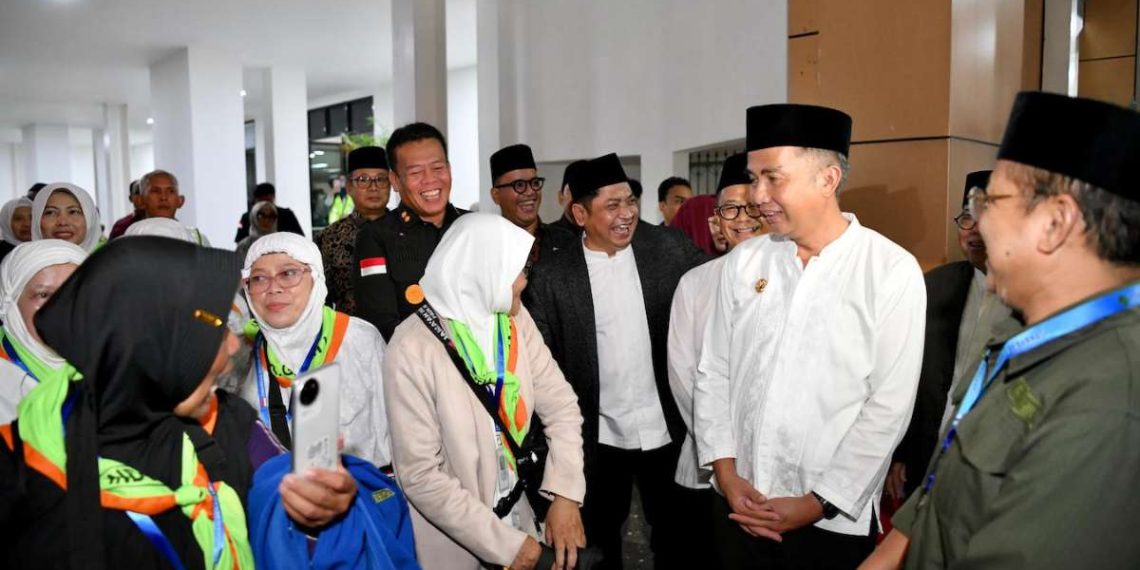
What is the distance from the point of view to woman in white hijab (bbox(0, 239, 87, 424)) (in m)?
2.18

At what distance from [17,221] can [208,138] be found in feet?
19.3

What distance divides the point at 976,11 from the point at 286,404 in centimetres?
311

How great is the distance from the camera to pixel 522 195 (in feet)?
11.9

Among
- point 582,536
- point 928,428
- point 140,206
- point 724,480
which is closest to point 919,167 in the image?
point 928,428

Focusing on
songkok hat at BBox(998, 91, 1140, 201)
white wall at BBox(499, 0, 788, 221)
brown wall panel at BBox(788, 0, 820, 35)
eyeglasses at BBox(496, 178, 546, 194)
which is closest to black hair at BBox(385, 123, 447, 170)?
eyeglasses at BBox(496, 178, 546, 194)

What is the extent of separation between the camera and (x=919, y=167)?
3.12 meters

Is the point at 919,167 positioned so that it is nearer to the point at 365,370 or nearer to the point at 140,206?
the point at 365,370

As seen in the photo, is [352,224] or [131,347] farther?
[352,224]

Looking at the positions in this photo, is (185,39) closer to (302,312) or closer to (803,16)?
(803,16)

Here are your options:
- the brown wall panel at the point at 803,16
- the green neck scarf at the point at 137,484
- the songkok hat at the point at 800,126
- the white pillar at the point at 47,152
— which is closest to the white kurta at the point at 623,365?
the songkok hat at the point at 800,126

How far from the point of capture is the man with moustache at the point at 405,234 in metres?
2.89

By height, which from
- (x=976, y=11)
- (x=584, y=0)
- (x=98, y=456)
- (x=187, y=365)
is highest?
(x=584, y=0)

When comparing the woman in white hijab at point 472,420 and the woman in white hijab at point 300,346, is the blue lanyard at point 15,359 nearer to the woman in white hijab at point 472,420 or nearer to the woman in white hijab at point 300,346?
the woman in white hijab at point 300,346

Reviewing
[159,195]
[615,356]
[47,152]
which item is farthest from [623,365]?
[47,152]
